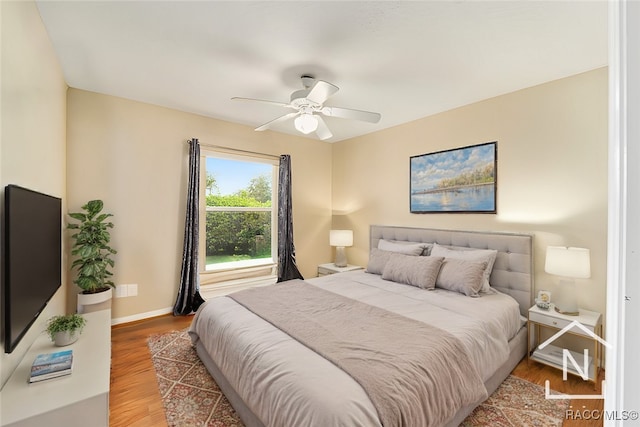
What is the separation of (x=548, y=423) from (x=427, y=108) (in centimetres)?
306

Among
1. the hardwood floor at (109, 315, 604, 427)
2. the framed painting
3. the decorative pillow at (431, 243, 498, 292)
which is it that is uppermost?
the framed painting

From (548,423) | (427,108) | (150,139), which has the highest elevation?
(427,108)

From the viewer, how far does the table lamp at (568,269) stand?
2.26m

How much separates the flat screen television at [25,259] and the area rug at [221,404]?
1036 millimetres

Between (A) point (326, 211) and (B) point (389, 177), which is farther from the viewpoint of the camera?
(A) point (326, 211)

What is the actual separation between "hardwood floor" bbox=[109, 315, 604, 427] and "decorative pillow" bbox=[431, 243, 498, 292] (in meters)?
0.75

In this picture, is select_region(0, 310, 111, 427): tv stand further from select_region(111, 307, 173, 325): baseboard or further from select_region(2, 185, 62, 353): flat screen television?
select_region(111, 307, 173, 325): baseboard

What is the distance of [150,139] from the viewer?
3377mm

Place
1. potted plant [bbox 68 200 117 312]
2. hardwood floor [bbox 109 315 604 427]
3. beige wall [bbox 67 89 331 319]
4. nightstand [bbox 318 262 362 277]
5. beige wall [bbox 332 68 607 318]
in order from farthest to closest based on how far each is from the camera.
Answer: nightstand [bbox 318 262 362 277] → beige wall [bbox 67 89 331 319] → potted plant [bbox 68 200 117 312] → beige wall [bbox 332 68 607 318] → hardwood floor [bbox 109 315 604 427]

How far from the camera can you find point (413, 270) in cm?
294

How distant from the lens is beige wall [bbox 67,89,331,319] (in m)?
3.02

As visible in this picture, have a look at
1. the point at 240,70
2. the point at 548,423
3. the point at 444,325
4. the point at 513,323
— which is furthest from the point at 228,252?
the point at 548,423

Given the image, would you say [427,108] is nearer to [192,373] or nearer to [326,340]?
[326,340]

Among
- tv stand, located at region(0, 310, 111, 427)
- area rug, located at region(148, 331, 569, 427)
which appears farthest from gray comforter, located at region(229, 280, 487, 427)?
tv stand, located at region(0, 310, 111, 427)
